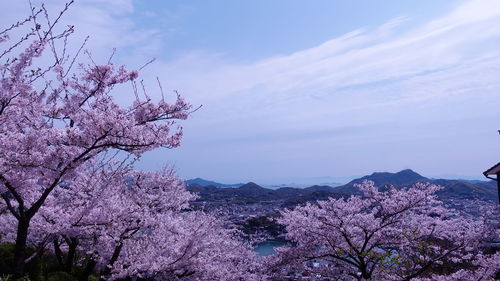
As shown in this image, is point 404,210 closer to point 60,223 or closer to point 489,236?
point 489,236

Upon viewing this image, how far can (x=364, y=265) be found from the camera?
408 inches

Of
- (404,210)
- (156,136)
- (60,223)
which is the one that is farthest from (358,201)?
(60,223)

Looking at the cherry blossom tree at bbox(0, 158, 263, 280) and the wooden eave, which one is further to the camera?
the wooden eave

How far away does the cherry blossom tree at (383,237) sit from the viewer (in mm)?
9984

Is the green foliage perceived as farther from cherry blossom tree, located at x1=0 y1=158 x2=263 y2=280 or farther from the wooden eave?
the wooden eave

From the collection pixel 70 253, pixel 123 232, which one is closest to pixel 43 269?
pixel 70 253

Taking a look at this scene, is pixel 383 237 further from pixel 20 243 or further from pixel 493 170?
pixel 20 243

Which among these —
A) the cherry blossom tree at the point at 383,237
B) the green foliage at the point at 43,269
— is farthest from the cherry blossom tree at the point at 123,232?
the cherry blossom tree at the point at 383,237

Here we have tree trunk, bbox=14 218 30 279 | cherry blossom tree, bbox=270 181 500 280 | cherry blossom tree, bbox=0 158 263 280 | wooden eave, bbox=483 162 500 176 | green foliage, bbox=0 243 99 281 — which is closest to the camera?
tree trunk, bbox=14 218 30 279

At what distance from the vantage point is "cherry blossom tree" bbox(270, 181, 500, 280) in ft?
32.8

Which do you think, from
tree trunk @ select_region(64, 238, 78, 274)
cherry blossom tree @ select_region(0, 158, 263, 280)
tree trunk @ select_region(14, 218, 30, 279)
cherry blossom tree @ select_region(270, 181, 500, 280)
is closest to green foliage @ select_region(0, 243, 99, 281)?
tree trunk @ select_region(64, 238, 78, 274)

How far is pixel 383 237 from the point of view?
34.8 feet

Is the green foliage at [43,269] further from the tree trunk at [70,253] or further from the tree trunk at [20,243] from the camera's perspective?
the tree trunk at [20,243]

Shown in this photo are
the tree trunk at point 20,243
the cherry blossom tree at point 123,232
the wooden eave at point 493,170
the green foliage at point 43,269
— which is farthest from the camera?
the wooden eave at point 493,170
